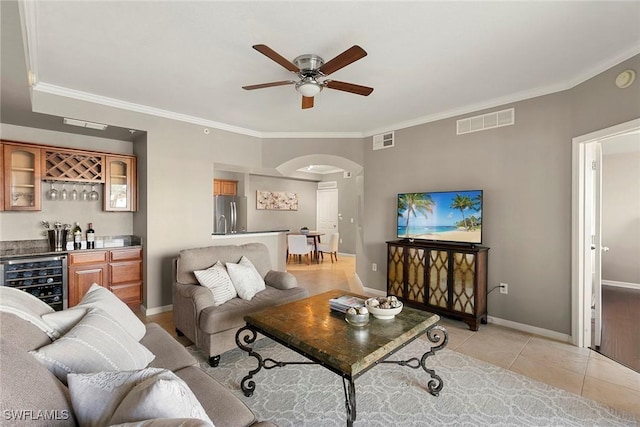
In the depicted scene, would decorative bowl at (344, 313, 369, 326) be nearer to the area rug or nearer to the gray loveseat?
the area rug

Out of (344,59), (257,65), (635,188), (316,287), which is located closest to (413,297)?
(316,287)

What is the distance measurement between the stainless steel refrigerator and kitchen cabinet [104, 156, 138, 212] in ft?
8.32

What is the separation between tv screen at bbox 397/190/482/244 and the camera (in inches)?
139

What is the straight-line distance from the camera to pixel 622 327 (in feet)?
10.9

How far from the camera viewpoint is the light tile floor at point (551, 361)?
2.19 m

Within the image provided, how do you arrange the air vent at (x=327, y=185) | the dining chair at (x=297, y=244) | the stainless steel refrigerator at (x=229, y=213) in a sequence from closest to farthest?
1. the stainless steel refrigerator at (x=229, y=213)
2. the dining chair at (x=297, y=244)
3. the air vent at (x=327, y=185)

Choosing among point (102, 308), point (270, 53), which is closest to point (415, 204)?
point (270, 53)

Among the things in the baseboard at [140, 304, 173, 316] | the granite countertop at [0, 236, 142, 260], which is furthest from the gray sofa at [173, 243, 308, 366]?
the granite countertop at [0, 236, 142, 260]

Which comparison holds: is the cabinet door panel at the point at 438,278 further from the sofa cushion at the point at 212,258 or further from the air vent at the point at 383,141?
the sofa cushion at the point at 212,258

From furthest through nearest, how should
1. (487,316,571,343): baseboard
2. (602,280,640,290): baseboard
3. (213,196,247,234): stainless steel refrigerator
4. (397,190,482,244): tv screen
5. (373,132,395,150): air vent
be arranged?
(213,196,247,234): stainless steel refrigerator < (602,280,640,290): baseboard < (373,132,395,150): air vent < (397,190,482,244): tv screen < (487,316,571,343): baseboard

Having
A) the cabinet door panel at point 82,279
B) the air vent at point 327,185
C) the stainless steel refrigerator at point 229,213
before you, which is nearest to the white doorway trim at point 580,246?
the cabinet door panel at point 82,279

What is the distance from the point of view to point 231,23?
2088mm

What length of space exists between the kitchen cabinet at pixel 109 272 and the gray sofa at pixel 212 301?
115 centimetres

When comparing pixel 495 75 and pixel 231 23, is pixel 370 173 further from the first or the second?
pixel 231 23
